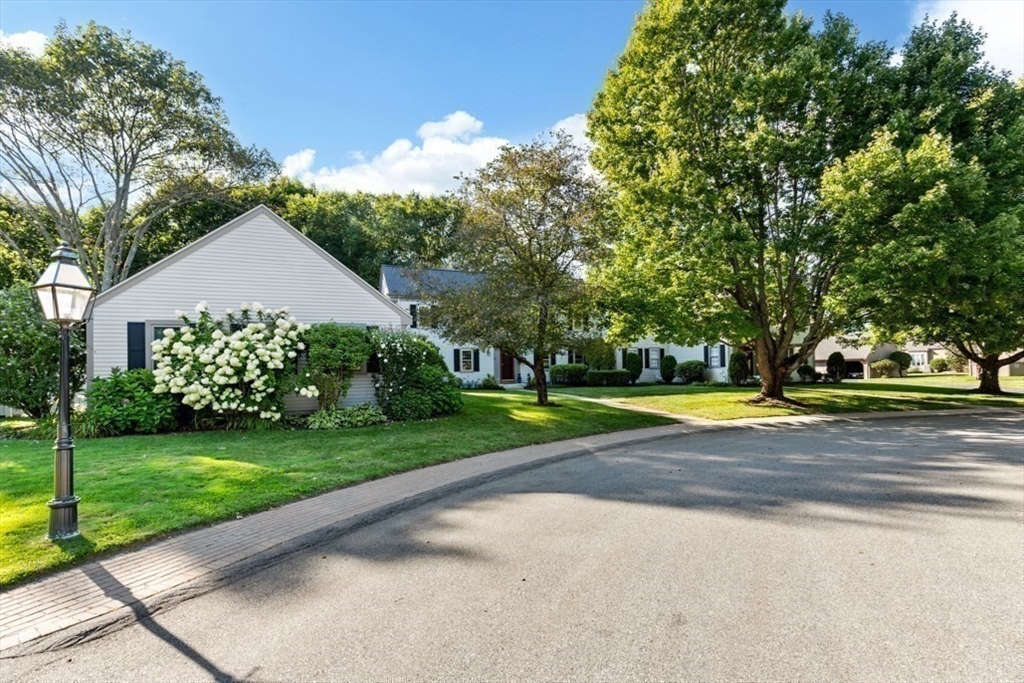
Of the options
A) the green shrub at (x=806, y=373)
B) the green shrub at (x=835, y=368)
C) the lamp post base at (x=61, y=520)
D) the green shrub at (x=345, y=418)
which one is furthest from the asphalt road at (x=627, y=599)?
the green shrub at (x=835, y=368)

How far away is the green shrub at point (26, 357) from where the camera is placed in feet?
37.9

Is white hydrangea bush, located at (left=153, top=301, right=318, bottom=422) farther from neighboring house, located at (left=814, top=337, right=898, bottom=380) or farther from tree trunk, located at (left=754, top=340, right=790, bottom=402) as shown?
neighboring house, located at (left=814, top=337, right=898, bottom=380)

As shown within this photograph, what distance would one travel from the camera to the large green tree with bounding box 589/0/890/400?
46.8 ft

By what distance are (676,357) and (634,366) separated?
3.26 metres

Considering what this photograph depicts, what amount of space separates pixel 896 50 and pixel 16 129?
2894 centimetres

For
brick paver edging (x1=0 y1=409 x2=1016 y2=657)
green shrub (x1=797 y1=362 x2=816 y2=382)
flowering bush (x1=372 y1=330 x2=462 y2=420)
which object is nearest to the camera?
brick paver edging (x1=0 y1=409 x2=1016 y2=657)

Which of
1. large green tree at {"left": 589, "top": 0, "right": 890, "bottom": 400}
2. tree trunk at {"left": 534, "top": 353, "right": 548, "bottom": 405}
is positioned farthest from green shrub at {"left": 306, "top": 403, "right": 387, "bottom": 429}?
large green tree at {"left": 589, "top": 0, "right": 890, "bottom": 400}

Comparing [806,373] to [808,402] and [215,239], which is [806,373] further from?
[215,239]

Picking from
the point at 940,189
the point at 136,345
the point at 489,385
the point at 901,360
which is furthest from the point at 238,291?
the point at 901,360

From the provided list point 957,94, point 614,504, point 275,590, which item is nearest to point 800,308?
point 957,94

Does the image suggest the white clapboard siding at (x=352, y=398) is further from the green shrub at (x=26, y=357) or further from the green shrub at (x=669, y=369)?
the green shrub at (x=669, y=369)

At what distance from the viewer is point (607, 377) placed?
2820 centimetres

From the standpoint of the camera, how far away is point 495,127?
16047 mm

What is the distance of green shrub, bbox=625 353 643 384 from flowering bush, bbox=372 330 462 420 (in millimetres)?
16952
